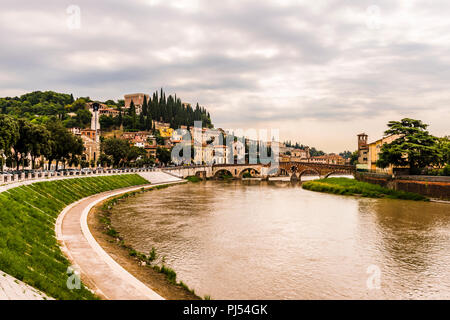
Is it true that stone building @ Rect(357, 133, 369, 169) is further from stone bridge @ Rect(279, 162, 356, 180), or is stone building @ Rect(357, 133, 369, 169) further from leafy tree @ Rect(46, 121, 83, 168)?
leafy tree @ Rect(46, 121, 83, 168)

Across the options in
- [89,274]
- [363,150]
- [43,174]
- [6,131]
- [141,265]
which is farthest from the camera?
[363,150]

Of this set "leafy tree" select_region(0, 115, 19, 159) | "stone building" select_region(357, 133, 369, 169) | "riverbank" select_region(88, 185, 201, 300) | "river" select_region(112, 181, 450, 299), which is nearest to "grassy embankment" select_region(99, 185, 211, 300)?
"riverbank" select_region(88, 185, 201, 300)

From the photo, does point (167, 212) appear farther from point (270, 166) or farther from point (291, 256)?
point (270, 166)

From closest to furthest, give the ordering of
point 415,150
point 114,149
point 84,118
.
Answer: point 415,150 → point 114,149 → point 84,118

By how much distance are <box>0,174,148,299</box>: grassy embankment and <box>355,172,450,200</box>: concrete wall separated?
170 ft

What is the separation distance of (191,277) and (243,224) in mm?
16168

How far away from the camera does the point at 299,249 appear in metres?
24.3

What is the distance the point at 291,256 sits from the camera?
22.5 m

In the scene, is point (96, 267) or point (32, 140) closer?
point (96, 267)

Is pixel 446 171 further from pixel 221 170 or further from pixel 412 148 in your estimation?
pixel 221 170

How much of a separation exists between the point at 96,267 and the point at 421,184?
178 ft

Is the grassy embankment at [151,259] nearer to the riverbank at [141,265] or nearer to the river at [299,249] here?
the riverbank at [141,265]

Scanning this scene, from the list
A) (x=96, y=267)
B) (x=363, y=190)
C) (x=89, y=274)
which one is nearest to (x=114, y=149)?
(x=363, y=190)

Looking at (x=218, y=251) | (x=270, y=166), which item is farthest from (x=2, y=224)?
(x=270, y=166)
